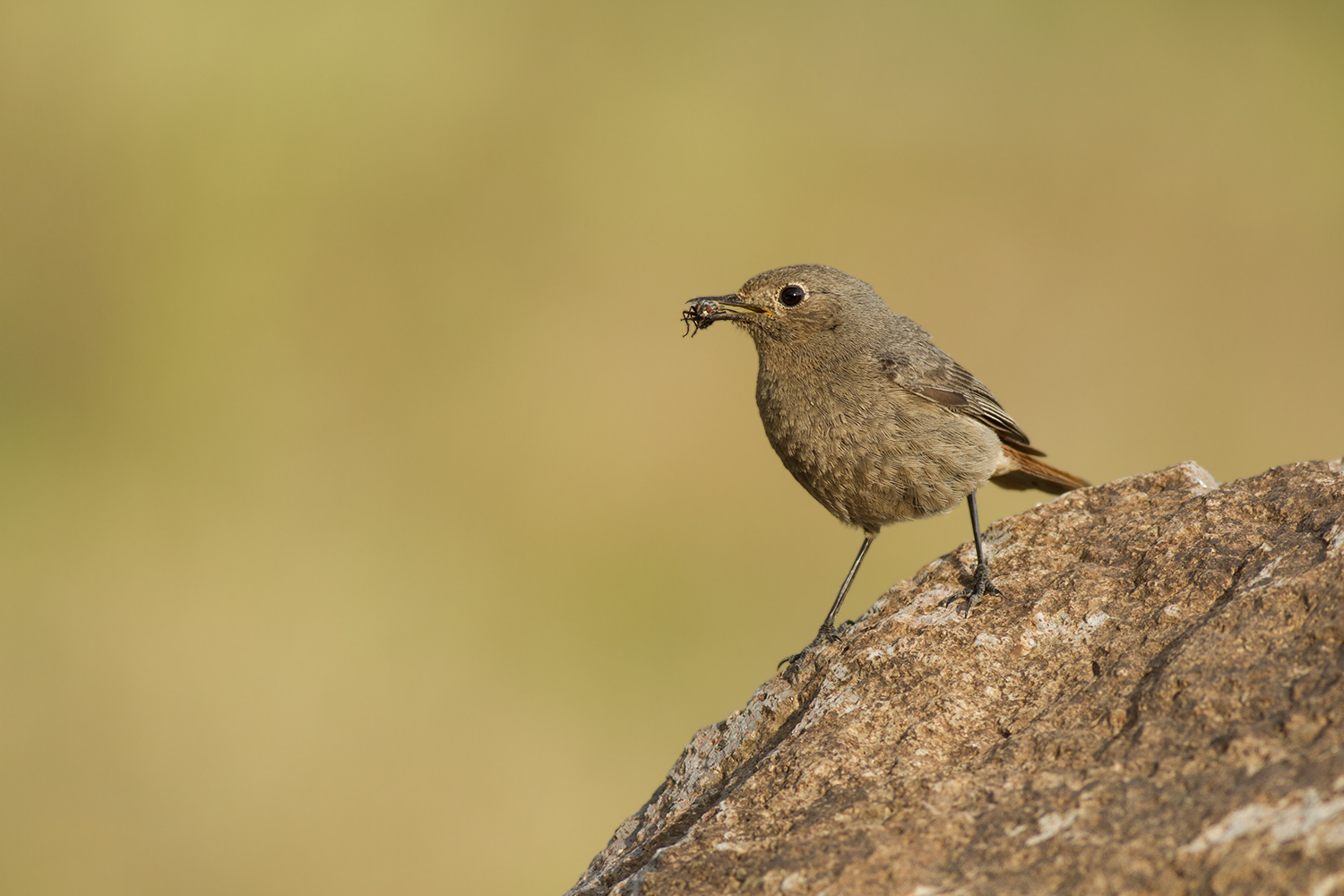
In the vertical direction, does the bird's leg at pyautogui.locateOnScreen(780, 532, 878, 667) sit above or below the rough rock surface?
above

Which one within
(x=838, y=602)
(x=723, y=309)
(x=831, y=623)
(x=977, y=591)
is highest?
(x=723, y=309)

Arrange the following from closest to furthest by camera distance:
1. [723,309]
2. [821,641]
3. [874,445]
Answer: [821,641] < [874,445] < [723,309]

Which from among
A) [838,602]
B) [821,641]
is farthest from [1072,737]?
[838,602]

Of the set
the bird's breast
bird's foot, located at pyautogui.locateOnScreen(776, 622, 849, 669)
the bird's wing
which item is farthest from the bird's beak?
bird's foot, located at pyautogui.locateOnScreen(776, 622, 849, 669)

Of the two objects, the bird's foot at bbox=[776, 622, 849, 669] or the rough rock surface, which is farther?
the bird's foot at bbox=[776, 622, 849, 669]

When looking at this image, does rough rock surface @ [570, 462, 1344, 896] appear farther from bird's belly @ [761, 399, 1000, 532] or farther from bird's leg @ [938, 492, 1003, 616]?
bird's belly @ [761, 399, 1000, 532]

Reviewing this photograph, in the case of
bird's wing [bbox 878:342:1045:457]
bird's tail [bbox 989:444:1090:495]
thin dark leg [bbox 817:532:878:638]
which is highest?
bird's wing [bbox 878:342:1045:457]

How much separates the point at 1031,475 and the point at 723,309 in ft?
5.97

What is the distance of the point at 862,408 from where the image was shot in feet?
16.4

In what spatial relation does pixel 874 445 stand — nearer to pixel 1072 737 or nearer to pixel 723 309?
pixel 723 309

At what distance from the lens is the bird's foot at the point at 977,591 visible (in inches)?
163

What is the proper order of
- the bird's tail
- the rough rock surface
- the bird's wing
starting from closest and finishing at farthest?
1. the rough rock surface
2. the bird's wing
3. the bird's tail

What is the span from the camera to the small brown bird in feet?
16.4

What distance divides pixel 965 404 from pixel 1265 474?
1.36m
